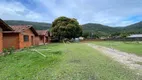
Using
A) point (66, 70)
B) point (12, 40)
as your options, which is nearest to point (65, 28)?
point (12, 40)

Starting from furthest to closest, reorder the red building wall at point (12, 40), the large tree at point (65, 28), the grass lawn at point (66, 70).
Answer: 1. the large tree at point (65, 28)
2. the red building wall at point (12, 40)
3. the grass lawn at point (66, 70)

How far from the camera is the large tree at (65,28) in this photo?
200 feet

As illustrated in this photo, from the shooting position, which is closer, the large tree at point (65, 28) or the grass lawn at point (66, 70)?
the grass lawn at point (66, 70)

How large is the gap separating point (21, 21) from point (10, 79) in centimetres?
12219

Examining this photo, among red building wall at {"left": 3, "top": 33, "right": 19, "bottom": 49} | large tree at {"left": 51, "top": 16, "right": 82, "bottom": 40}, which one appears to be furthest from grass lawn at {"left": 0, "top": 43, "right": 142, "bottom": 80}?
large tree at {"left": 51, "top": 16, "right": 82, "bottom": 40}

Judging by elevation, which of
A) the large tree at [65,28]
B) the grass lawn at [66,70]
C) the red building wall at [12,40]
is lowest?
the grass lawn at [66,70]

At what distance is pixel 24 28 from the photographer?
2978 centimetres

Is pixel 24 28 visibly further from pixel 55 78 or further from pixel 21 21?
pixel 21 21

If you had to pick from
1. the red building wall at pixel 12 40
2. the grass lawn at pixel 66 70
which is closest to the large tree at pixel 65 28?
the red building wall at pixel 12 40

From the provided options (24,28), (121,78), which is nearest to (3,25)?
(24,28)

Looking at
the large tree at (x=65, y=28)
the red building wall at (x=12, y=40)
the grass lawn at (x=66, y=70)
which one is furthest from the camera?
the large tree at (x=65, y=28)

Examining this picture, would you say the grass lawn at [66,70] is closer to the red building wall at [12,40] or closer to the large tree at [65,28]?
the red building wall at [12,40]

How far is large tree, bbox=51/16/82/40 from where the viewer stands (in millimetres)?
60875

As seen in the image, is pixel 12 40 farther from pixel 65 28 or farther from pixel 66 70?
pixel 65 28
